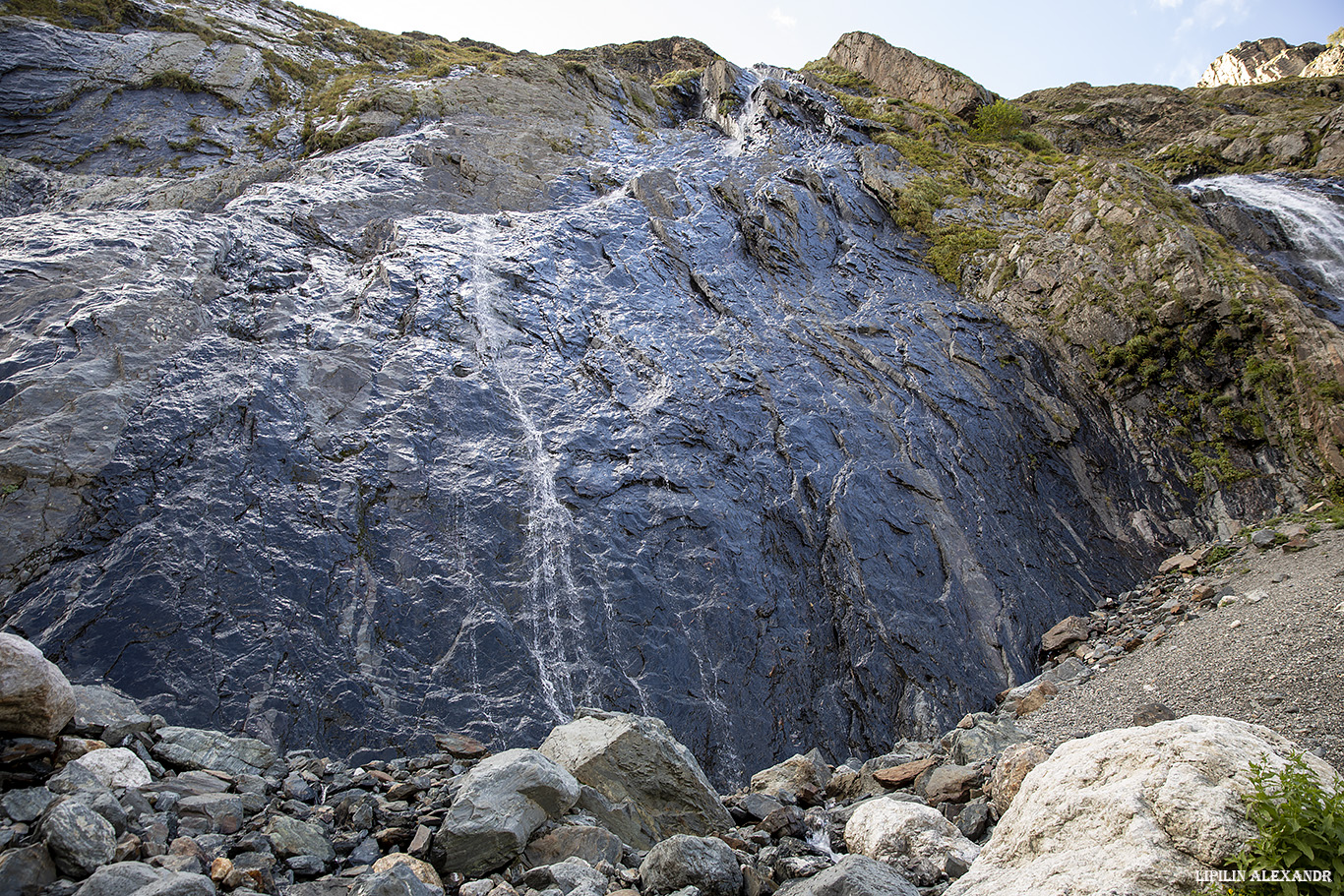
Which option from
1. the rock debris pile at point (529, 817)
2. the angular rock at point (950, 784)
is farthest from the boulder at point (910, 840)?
the angular rock at point (950, 784)

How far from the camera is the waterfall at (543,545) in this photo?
10.3 m

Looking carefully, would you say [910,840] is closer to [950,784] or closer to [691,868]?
[950,784]

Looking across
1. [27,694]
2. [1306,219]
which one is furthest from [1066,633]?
[1306,219]

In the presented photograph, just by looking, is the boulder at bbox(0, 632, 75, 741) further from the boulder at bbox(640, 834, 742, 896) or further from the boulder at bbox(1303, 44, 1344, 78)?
the boulder at bbox(1303, 44, 1344, 78)

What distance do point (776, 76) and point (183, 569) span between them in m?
40.7

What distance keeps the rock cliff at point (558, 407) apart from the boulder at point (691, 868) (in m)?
4.74

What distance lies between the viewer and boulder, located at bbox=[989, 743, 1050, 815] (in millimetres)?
6480

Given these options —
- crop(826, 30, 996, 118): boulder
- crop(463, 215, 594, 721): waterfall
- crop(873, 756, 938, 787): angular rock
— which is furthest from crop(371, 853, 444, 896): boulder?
crop(826, 30, 996, 118): boulder

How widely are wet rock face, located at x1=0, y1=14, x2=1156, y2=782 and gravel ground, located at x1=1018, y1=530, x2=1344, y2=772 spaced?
2107 mm

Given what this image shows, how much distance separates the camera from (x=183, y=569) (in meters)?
9.62

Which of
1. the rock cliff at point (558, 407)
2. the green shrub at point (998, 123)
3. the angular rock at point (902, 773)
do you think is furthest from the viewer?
the green shrub at point (998, 123)

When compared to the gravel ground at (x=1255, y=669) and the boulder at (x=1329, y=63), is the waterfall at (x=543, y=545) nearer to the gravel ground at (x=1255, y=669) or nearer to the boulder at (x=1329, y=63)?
the gravel ground at (x=1255, y=669)

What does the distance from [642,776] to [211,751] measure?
454cm

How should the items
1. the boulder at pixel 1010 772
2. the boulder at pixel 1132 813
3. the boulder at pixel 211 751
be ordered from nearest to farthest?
the boulder at pixel 1132 813 → the boulder at pixel 211 751 → the boulder at pixel 1010 772
